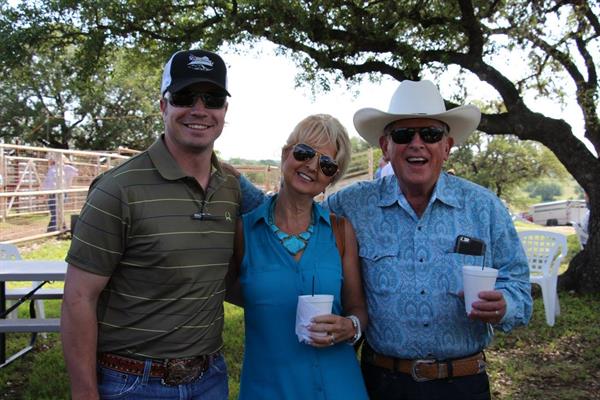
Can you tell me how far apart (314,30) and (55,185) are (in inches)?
391

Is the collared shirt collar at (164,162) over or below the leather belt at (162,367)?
over

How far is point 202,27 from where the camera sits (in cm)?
798

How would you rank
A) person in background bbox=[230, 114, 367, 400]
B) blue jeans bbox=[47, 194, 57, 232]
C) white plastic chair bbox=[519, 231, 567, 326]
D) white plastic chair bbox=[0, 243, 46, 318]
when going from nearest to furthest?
person in background bbox=[230, 114, 367, 400]
white plastic chair bbox=[0, 243, 46, 318]
white plastic chair bbox=[519, 231, 567, 326]
blue jeans bbox=[47, 194, 57, 232]

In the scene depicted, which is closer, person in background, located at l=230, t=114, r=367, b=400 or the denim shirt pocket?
person in background, located at l=230, t=114, r=367, b=400

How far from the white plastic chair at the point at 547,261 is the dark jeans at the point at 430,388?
538 cm

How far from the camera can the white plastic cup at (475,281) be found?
2125mm

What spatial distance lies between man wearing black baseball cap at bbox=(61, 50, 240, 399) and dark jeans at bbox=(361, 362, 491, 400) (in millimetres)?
775

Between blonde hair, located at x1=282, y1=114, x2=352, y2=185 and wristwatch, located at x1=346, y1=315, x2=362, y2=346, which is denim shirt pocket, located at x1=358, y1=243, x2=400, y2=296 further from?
blonde hair, located at x1=282, y1=114, x2=352, y2=185

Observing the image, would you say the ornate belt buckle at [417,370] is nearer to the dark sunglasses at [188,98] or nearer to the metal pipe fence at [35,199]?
the dark sunglasses at [188,98]

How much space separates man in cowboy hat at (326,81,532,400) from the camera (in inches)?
94.1

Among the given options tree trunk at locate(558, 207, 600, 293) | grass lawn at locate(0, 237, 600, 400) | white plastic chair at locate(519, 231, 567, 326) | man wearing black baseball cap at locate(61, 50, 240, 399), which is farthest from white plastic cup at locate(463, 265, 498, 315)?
tree trunk at locate(558, 207, 600, 293)

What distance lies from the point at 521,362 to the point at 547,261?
237 cm

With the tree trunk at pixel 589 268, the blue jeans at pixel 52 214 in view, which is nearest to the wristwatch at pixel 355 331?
the tree trunk at pixel 589 268

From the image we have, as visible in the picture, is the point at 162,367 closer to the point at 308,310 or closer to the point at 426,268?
the point at 308,310
